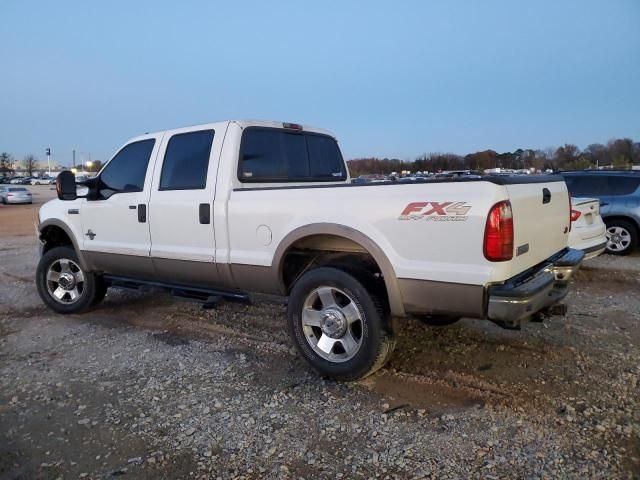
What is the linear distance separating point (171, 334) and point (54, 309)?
70.4 inches

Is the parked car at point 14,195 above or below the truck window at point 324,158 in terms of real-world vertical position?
below

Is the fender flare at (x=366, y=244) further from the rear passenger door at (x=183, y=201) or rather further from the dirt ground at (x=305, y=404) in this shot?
the rear passenger door at (x=183, y=201)

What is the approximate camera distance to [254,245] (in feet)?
13.6

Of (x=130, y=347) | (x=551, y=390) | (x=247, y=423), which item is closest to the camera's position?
(x=247, y=423)

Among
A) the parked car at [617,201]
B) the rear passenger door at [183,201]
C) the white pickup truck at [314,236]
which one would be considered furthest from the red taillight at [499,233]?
the parked car at [617,201]

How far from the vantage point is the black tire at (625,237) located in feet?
30.9

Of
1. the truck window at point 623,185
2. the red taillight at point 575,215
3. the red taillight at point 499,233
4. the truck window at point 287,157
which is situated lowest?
the red taillight at point 575,215

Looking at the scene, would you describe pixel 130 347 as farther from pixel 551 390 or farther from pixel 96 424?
pixel 551 390

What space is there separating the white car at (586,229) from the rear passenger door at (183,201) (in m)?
5.07

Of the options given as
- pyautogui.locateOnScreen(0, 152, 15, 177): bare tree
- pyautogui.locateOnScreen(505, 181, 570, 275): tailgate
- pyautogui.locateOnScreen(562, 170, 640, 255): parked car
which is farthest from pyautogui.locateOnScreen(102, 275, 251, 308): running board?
pyautogui.locateOnScreen(0, 152, 15, 177): bare tree

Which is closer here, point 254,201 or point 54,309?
point 254,201

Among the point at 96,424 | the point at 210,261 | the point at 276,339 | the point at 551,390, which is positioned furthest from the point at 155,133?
the point at 551,390

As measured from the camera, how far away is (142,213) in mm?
4961

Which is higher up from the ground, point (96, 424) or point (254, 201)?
point (254, 201)
